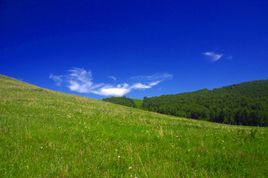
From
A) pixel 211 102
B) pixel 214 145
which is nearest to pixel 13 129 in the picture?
pixel 214 145

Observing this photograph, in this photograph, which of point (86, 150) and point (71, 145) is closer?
point (86, 150)

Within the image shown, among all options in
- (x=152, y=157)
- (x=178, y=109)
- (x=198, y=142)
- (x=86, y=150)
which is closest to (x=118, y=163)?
(x=152, y=157)

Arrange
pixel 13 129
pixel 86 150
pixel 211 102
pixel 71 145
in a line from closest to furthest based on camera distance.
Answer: pixel 86 150 < pixel 71 145 < pixel 13 129 < pixel 211 102

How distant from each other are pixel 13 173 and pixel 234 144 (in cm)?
677

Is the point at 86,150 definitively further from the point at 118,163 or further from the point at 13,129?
the point at 13,129

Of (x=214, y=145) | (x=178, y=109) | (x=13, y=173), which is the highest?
(x=178, y=109)

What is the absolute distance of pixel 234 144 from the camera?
7.76 m

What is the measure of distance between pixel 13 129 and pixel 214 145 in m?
7.89

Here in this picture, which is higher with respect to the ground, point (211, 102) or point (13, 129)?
point (211, 102)

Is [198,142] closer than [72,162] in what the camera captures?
No

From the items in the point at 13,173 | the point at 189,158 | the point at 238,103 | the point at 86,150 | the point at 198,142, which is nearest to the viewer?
the point at 13,173

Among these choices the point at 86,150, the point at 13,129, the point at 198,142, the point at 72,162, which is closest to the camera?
the point at 72,162

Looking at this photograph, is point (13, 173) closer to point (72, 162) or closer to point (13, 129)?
point (72, 162)

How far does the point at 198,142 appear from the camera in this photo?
8211 mm
